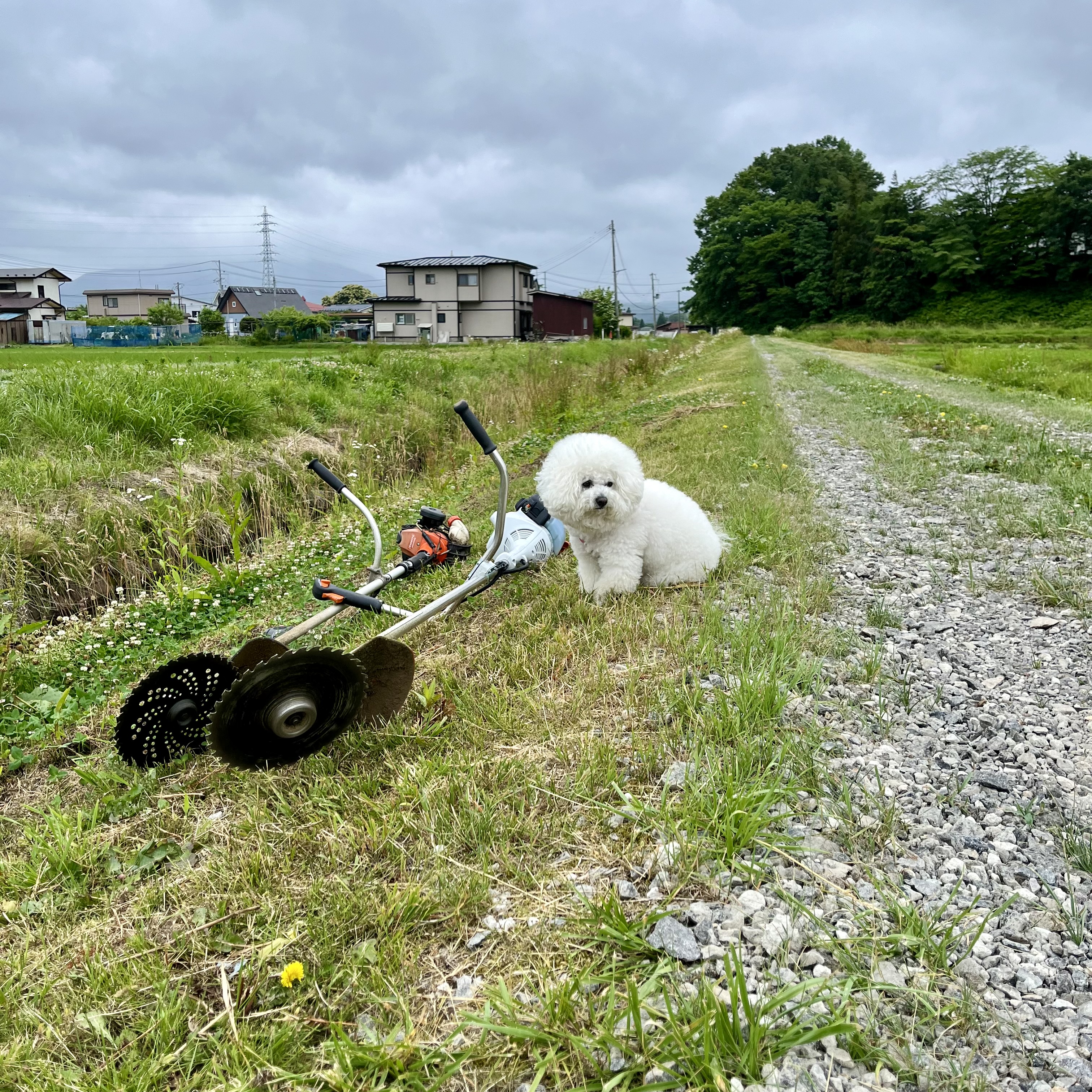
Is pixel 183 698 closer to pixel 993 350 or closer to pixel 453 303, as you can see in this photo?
pixel 993 350

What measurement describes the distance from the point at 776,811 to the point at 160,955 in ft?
6.44

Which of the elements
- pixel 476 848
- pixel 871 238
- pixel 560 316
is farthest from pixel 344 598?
pixel 871 238

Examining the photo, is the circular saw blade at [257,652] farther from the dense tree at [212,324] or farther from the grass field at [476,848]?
the dense tree at [212,324]

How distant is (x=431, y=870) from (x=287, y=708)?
33.9 inches

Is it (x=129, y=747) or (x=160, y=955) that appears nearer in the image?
(x=160, y=955)

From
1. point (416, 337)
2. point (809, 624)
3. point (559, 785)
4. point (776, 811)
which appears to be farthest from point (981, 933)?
point (416, 337)

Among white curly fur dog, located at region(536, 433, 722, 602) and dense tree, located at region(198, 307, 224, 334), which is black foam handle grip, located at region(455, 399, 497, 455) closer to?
white curly fur dog, located at region(536, 433, 722, 602)

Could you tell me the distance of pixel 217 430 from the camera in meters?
9.41

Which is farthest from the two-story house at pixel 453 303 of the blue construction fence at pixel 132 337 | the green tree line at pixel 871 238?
the green tree line at pixel 871 238

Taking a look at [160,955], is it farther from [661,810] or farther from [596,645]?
[596,645]

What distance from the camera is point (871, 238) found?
7456 centimetres

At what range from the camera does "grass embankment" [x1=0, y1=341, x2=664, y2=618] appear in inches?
244

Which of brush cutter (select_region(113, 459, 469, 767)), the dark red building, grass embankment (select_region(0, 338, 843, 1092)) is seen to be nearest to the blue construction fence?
the dark red building

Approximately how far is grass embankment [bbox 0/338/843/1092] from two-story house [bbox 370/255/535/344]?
216 feet
